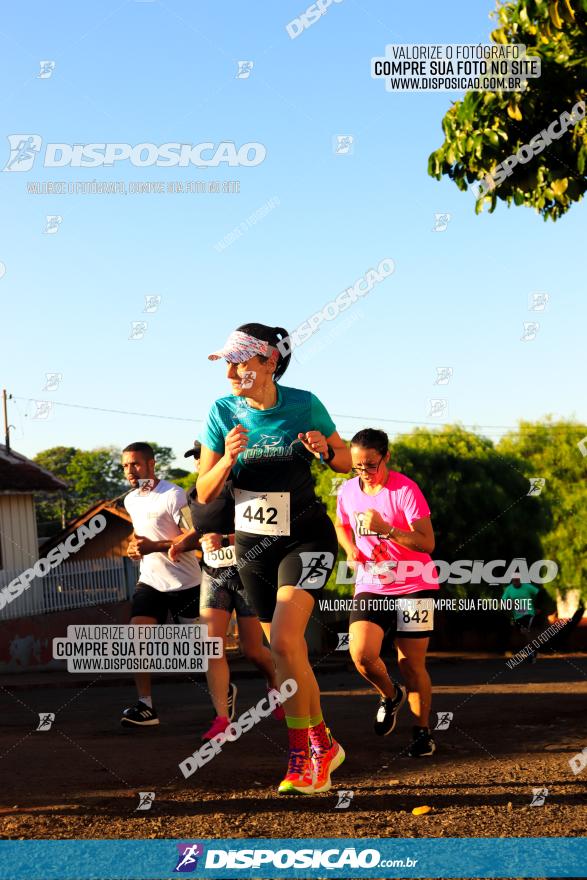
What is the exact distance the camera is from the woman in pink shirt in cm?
707

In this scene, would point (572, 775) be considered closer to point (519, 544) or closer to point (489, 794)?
point (489, 794)

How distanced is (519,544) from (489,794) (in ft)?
90.9

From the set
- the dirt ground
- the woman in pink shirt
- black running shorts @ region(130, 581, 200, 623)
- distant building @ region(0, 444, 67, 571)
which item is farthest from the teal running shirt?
distant building @ region(0, 444, 67, 571)

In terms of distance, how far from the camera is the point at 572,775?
598cm

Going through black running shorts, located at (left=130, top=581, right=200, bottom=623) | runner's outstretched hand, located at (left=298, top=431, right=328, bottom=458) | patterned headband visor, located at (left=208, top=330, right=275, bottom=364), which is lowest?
black running shorts, located at (left=130, top=581, right=200, bottom=623)

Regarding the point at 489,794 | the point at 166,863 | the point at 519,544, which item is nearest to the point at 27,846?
the point at 166,863

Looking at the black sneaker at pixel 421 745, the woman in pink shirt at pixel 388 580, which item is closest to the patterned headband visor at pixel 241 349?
the woman in pink shirt at pixel 388 580

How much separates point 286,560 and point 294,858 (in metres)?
1.75

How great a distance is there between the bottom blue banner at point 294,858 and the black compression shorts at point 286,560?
59.5 inches

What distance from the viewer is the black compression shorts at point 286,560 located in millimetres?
5691

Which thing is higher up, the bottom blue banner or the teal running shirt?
the teal running shirt

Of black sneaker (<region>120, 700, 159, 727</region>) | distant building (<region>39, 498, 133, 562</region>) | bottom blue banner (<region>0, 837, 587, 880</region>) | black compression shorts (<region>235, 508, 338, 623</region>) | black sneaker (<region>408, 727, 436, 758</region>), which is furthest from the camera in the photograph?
distant building (<region>39, 498, 133, 562</region>)

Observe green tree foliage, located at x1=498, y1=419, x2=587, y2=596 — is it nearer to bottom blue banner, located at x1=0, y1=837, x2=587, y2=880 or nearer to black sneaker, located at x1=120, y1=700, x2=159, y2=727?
black sneaker, located at x1=120, y1=700, x2=159, y2=727

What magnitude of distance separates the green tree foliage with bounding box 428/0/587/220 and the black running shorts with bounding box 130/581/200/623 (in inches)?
168
